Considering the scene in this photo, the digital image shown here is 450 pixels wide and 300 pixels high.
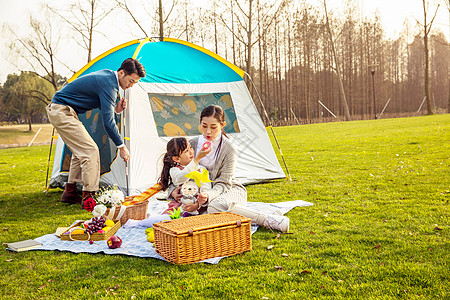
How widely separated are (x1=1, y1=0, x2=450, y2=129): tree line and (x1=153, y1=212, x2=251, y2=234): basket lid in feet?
33.1

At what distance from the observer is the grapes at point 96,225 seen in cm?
333

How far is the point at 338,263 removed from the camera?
2.46 meters

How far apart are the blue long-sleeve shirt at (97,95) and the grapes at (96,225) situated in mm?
910

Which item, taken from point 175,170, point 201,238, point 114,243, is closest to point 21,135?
point 175,170

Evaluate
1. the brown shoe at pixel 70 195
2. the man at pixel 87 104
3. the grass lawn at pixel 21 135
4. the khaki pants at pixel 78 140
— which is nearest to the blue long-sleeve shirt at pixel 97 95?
the man at pixel 87 104

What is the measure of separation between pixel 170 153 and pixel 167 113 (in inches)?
64.7

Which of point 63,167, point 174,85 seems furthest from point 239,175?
point 63,167

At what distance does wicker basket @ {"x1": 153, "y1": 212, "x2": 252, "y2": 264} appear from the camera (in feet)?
8.48

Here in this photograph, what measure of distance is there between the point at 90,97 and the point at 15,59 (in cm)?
2032

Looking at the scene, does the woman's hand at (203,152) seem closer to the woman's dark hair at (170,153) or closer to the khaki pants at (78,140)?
the woman's dark hair at (170,153)

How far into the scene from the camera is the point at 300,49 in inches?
1044

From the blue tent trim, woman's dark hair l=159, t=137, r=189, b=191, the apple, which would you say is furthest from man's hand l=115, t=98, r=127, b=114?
the apple

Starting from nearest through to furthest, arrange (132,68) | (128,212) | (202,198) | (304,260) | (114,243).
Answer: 1. (304,260)
2. (114,243)
3. (202,198)
4. (128,212)
5. (132,68)

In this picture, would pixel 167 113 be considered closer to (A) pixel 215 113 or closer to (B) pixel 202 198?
(A) pixel 215 113
